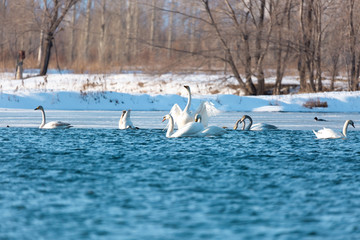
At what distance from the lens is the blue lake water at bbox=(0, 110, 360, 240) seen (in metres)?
5.14

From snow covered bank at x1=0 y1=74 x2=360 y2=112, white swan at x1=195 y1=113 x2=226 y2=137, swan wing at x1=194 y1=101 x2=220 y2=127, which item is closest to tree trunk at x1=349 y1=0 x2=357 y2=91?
snow covered bank at x1=0 y1=74 x2=360 y2=112

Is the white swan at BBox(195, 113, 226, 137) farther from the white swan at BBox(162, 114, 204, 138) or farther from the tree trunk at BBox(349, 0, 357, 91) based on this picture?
the tree trunk at BBox(349, 0, 357, 91)

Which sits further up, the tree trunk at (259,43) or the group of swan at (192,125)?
the tree trunk at (259,43)

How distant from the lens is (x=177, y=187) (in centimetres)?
679

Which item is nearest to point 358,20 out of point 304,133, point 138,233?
point 304,133

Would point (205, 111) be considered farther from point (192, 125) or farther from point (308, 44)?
point (308, 44)

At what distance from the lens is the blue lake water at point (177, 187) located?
5.14 m

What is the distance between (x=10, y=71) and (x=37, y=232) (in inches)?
1143

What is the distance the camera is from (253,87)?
25.6 m

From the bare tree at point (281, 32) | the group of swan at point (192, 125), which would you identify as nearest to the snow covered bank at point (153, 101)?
the bare tree at point (281, 32)

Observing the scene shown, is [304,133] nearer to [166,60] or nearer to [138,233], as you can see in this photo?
[138,233]

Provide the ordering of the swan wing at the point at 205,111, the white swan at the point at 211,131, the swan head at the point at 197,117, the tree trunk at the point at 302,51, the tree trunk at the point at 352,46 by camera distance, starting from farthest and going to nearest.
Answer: the tree trunk at the point at 352,46 → the tree trunk at the point at 302,51 → the swan wing at the point at 205,111 → the swan head at the point at 197,117 → the white swan at the point at 211,131

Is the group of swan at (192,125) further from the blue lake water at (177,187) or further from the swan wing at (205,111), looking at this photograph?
the blue lake water at (177,187)

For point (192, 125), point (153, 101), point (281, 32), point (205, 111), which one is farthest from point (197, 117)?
point (281, 32)
